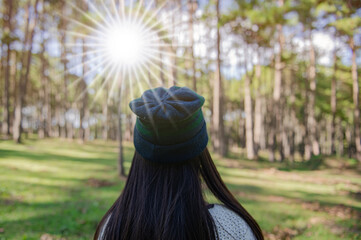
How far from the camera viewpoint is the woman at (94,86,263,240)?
1190 millimetres

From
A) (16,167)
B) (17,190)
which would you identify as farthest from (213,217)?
(16,167)

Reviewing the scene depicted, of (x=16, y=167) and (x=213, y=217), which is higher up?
(x=213, y=217)

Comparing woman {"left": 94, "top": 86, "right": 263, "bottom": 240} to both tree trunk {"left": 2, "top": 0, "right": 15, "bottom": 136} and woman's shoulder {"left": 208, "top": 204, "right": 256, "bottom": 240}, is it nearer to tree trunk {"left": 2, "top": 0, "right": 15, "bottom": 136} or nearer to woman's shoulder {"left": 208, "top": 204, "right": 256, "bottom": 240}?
woman's shoulder {"left": 208, "top": 204, "right": 256, "bottom": 240}

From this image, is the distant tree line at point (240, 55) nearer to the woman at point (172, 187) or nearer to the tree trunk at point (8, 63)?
the tree trunk at point (8, 63)

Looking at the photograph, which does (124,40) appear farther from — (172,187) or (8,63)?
(172,187)

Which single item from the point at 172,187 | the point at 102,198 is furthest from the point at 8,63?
the point at 172,187

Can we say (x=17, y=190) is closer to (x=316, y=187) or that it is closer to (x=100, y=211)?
(x=100, y=211)

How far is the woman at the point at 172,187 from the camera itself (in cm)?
119

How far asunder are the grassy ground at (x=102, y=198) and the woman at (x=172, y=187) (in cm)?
42

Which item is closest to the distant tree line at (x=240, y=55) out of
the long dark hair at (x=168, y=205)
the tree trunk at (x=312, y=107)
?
the tree trunk at (x=312, y=107)

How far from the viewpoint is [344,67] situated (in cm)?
2328

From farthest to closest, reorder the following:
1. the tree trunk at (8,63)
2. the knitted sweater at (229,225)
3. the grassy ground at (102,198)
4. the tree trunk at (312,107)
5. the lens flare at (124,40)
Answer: the tree trunk at (312,107)
the tree trunk at (8,63)
the lens flare at (124,40)
the grassy ground at (102,198)
the knitted sweater at (229,225)

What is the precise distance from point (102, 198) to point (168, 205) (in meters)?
7.82

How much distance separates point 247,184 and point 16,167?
399 inches
